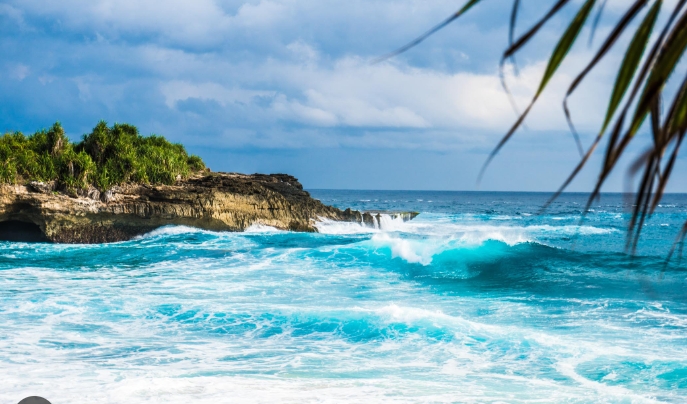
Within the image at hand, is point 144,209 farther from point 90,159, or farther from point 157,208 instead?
point 90,159

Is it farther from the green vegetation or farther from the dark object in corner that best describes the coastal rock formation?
the green vegetation

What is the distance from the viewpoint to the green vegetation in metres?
22.2

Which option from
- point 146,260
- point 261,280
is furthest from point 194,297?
point 146,260

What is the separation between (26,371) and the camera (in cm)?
717

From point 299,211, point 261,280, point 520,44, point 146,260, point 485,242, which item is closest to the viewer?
point 520,44

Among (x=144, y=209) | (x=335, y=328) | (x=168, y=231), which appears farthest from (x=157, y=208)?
(x=335, y=328)

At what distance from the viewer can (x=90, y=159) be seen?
23.3 metres

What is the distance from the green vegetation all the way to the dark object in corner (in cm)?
227

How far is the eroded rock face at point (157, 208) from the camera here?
838 inches

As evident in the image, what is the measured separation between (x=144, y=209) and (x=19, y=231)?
192 inches

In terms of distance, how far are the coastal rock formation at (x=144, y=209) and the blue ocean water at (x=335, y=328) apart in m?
2.71

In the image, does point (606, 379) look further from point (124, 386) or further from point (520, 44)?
point (520, 44)

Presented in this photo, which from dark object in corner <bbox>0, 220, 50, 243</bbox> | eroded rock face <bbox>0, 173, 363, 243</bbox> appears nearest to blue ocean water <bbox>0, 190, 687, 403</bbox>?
eroded rock face <bbox>0, 173, 363, 243</bbox>

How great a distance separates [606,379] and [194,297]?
8.10 metres
